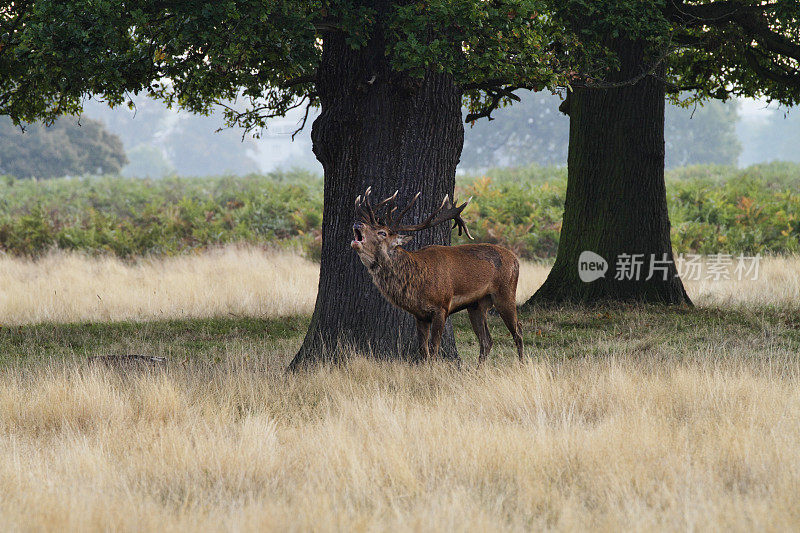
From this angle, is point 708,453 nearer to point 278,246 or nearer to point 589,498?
point 589,498

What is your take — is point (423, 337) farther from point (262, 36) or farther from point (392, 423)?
point (262, 36)

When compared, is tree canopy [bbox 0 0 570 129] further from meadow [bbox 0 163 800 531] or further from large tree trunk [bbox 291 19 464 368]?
meadow [bbox 0 163 800 531]

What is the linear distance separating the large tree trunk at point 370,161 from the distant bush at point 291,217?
39.6ft

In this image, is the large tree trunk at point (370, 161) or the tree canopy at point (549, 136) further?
the tree canopy at point (549, 136)

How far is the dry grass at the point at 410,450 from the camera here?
183 inches

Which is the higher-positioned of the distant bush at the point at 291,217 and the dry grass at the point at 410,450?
the distant bush at the point at 291,217

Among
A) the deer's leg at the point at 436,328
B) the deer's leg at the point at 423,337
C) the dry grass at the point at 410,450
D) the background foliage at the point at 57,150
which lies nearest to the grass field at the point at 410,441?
the dry grass at the point at 410,450

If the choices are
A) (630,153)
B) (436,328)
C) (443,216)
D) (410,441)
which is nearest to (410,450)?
(410,441)

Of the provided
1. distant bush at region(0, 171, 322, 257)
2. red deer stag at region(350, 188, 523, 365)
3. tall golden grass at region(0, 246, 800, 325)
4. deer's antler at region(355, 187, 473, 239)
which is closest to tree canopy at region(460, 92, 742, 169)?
distant bush at region(0, 171, 322, 257)

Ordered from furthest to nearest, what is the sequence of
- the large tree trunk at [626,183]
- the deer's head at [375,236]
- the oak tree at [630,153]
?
the large tree trunk at [626,183]
the oak tree at [630,153]
the deer's head at [375,236]

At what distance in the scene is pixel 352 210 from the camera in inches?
354

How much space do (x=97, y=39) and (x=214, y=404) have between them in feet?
11.9

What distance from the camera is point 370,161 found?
8.93m

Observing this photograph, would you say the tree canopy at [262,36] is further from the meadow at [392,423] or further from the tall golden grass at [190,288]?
the tall golden grass at [190,288]
